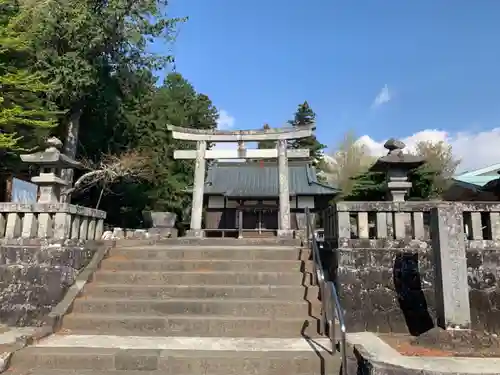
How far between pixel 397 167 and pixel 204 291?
13.7ft

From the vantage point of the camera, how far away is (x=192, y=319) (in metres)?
5.12

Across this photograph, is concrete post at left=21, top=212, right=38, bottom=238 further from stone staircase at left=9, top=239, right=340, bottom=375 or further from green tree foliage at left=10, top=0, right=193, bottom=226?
green tree foliage at left=10, top=0, right=193, bottom=226

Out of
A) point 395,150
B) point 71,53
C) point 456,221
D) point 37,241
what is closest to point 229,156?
point 71,53

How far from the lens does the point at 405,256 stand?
564 centimetres

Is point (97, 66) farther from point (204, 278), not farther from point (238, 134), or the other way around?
point (204, 278)

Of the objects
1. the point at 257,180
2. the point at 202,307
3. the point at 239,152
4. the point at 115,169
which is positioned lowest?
the point at 202,307

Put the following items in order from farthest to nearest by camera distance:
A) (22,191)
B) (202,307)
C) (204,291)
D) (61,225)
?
(22,191)
(61,225)
(204,291)
(202,307)

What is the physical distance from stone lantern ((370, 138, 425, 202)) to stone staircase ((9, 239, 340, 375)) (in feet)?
6.79

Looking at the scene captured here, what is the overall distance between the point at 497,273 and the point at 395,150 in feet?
9.11

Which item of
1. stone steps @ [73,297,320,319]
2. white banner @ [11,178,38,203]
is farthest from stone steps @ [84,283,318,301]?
white banner @ [11,178,38,203]

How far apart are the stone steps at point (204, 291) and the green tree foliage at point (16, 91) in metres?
4.67

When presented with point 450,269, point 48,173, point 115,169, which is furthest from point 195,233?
point 450,269

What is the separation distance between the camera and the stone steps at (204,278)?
6082mm

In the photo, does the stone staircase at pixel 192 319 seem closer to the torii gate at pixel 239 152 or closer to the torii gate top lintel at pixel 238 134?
the torii gate at pixel 239 152
